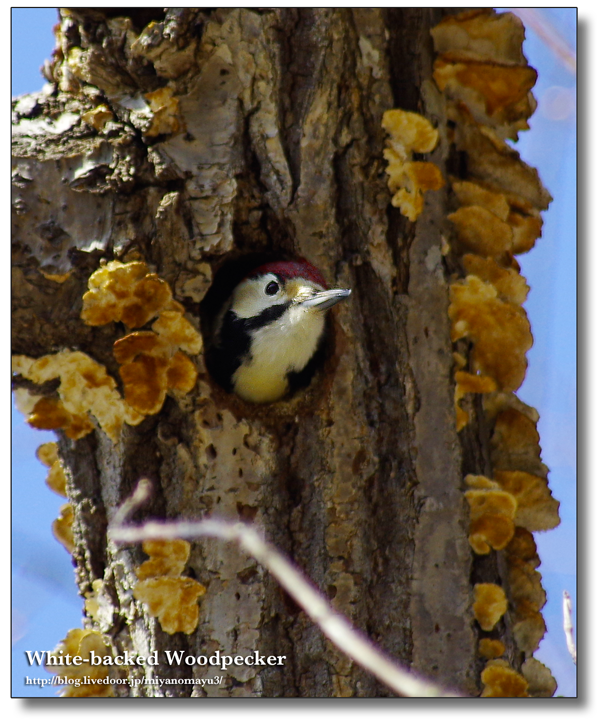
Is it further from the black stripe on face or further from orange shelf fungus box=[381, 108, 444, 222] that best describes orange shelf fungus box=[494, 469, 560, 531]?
the black stripe on face

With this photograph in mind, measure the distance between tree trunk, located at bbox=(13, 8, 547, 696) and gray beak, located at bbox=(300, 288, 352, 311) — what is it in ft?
0.19

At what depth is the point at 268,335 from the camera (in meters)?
2.83

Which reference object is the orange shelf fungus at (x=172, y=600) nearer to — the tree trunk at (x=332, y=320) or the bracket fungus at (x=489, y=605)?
the tree trunk at (x=332, y=320)

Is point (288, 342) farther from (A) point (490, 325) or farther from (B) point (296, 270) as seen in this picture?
(A) point (490, 325)

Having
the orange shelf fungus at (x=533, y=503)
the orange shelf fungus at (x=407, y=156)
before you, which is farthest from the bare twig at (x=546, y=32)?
the orange shelf fungus at (x=533, y=503)

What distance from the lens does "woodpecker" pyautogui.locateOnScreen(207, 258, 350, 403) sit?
→ 258 cm

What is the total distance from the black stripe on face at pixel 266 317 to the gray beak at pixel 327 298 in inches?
15.9

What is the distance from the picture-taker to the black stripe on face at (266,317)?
275 cm

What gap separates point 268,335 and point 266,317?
0.22 feet

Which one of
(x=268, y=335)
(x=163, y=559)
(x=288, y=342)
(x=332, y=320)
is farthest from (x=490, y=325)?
(x=163, y=559)

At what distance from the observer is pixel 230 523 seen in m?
A: 2.08

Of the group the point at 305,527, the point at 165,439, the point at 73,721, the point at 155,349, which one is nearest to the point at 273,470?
the point at 305,527

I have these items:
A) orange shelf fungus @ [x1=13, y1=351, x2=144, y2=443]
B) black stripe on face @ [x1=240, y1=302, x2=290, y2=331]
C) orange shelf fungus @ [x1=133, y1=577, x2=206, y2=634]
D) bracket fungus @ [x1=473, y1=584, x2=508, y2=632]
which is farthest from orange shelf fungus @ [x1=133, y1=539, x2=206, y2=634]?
black stripe on face @ [x1=240, y1=302, x2=290, y2=331]
